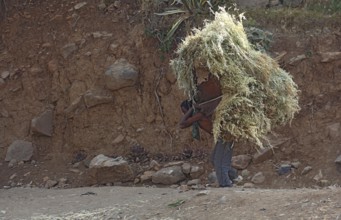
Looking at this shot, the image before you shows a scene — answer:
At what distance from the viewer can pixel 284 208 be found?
5.10 m

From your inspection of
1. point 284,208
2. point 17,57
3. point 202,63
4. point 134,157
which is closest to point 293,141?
point 134,157

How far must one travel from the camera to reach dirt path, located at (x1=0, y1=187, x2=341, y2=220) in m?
5.03

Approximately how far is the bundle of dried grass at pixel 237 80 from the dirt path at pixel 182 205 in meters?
0.57

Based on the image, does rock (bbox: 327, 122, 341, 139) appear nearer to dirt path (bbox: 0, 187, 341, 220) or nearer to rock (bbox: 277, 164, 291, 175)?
rock (bbox: 277, 164, 291, 175)

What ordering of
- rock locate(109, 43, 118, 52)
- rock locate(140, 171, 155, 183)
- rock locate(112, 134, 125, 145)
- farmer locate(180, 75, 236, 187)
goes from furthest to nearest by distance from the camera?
rock locate(109, 43, 118, 52) < rock locate(112, 134, 125, 145) < rock locate(140, 171, 155, 183) < farmer locate(180, 75, 236, 187)

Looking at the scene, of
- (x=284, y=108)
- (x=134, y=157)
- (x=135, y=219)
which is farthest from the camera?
(x=134, y=157)

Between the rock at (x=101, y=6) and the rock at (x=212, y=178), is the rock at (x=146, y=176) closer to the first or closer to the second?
the rock at (x=212, y=178)

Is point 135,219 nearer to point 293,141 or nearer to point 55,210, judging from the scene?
point 55,210

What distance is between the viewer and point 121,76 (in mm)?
9828

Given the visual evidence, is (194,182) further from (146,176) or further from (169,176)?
(146,176)

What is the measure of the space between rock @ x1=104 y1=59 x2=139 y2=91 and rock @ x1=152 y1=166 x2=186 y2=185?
1719 millimetres

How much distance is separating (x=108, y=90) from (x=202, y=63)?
13.4ft

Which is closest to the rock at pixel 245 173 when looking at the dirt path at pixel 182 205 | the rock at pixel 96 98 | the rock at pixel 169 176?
the rock at pixel 169 176

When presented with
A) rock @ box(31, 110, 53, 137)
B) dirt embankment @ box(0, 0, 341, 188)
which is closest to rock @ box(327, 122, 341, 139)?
dirt embankment @ box(0, 0, 341, 188)
